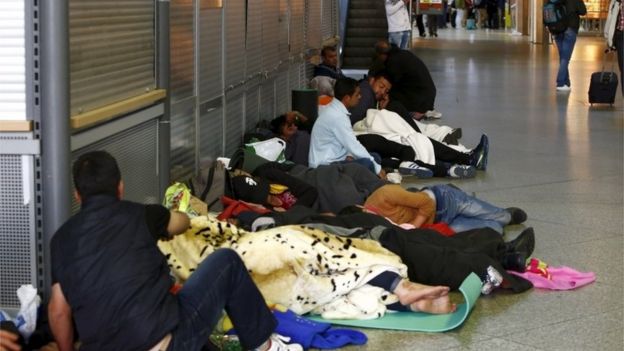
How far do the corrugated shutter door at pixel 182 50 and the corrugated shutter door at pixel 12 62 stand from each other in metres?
2.30

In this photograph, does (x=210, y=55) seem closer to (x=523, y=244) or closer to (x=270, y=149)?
(x=270, y=149)

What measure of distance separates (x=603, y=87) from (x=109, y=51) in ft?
39.0

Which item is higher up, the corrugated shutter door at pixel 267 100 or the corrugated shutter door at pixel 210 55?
the corrugated shutter door at pixel 210 55

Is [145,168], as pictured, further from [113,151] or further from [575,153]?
[575,153]

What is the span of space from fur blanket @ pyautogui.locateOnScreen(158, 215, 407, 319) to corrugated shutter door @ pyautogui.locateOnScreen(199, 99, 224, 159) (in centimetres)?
273

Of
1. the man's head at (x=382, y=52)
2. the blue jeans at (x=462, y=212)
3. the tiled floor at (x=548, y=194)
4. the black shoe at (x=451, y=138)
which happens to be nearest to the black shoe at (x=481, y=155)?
the tiled floor at (x=548, y=194)

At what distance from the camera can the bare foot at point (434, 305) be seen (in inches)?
222

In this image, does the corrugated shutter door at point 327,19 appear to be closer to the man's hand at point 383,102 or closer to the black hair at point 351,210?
the man's hand at point 383,102

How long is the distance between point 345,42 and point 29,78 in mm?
19278

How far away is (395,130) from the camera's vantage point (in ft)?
36.0

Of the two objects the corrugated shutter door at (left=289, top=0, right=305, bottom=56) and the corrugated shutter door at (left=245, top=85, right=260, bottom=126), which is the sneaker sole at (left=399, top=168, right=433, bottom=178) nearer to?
the corrugated shutter door at (left=245, top=85, right=260, bottom=126)

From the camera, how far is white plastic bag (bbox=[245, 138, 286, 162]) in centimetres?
948

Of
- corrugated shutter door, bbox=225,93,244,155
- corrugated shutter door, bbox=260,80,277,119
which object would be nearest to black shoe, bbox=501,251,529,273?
corrugated shutter door, bbox=225,93,244,155

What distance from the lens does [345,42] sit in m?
24.1
